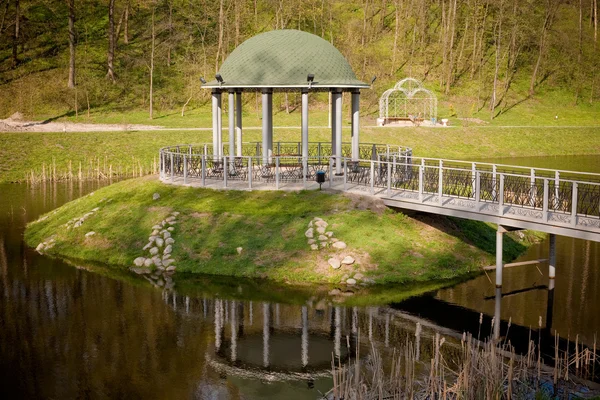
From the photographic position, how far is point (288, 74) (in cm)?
3039

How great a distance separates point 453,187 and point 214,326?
1080 cm

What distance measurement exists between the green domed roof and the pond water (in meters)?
10.3

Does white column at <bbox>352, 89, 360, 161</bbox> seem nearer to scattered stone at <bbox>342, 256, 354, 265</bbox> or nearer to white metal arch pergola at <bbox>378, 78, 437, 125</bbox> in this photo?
scattered stone at <bbox>342, 256, 354, 265</bbox>

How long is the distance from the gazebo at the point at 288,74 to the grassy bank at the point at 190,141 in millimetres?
18917

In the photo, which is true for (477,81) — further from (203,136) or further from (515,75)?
(203,136)

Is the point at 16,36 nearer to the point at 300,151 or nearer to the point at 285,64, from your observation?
the point at 300,151

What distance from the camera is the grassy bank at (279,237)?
2409cm

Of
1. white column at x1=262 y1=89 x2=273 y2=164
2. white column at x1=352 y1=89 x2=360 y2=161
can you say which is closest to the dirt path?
white column at x1=262 y1=89 x2=273 y2=164

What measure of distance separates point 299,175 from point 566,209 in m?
12.2

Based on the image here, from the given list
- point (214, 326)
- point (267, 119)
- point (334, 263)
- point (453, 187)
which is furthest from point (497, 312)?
point (267, 119)

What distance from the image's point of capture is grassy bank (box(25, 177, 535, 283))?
79.0 feet

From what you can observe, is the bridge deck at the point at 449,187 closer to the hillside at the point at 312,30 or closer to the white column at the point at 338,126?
the white column at the point at 338,126

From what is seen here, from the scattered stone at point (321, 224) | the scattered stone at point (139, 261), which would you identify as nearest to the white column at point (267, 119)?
the scattered stone at point (321, 224)

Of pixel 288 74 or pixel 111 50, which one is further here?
pixel 111 50
